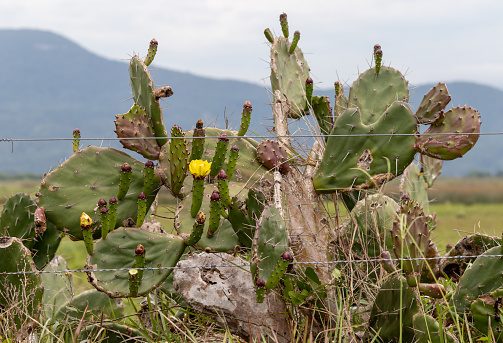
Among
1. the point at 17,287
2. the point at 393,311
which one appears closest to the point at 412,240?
the point at 393,311

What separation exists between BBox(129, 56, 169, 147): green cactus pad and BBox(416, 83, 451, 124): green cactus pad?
123cm

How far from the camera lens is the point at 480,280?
2297mm

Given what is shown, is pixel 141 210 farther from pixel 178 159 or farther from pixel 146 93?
pixel 146 93

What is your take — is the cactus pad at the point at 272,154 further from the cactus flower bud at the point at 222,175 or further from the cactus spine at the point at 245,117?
the cactus flower bud at the point at 222,175

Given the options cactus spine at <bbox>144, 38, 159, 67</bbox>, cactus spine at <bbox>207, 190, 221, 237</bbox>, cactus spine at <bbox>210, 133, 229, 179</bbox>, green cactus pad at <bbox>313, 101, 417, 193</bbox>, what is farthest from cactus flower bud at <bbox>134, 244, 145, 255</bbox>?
cactus spine at <bbox>144, 38, 159, 67</bbox>

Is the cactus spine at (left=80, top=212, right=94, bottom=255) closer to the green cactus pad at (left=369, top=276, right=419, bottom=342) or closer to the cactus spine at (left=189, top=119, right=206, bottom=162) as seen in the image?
the cactus spine at (left=189, top=119, right=206, bottom=162)

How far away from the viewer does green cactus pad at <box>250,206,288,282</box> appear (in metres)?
2.13

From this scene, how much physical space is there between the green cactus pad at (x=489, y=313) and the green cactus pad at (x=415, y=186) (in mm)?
1496

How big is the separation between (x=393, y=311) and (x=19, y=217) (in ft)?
6.73

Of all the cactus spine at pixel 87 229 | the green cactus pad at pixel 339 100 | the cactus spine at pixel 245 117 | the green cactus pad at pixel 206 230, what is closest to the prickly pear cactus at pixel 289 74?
the green cactus pad at pixel 339 100

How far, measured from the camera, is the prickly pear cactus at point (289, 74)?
315 cm

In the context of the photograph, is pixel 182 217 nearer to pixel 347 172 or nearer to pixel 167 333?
pixel 167 333

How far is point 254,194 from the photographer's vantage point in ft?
8.30

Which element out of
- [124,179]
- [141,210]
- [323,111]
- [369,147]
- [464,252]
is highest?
[323,111]
